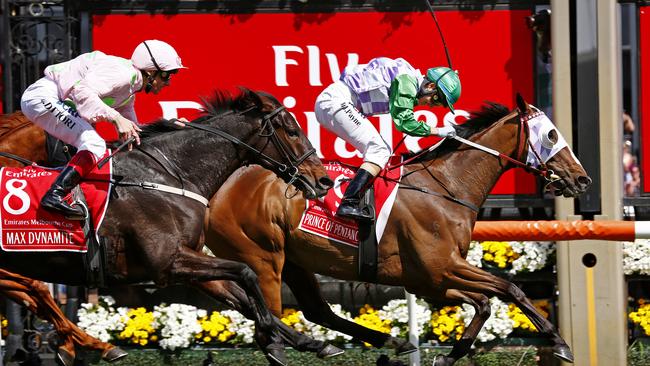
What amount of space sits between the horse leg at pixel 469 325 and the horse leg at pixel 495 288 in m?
0.08

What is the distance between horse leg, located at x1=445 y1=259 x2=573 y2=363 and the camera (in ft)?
21.6

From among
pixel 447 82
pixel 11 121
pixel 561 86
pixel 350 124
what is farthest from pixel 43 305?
pixel 561 86

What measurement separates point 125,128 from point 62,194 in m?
0.46

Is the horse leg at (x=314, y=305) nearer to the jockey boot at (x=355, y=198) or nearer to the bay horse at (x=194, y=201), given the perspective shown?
Result: the jockey boot at (x=355, y=198)

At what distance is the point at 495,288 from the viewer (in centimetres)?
664

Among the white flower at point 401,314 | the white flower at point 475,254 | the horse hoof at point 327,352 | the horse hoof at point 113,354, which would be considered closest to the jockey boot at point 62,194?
the horse hoof at point 113,354

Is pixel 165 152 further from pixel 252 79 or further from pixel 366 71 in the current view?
pixel 252 79

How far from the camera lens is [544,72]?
330 inches

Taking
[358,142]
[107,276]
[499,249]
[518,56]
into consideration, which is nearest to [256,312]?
[107,276]

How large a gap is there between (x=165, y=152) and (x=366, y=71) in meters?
1.37

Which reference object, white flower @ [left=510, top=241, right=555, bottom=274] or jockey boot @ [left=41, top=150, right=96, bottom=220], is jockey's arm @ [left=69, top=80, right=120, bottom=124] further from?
white flower @ [left=510, top=241, right=555, bottom=274]

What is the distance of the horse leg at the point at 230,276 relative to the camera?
5965 mm

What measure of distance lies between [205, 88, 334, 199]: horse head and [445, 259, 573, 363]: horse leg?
100 cm

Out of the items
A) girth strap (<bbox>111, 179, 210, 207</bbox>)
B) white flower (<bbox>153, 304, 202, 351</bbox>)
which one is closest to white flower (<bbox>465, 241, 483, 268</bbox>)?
white flower (<bbox>153, 304, 202, 351</bbox>)
